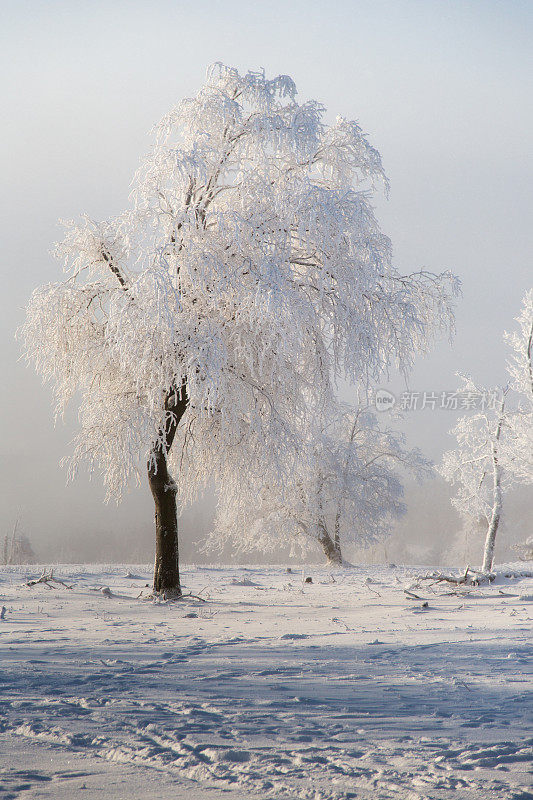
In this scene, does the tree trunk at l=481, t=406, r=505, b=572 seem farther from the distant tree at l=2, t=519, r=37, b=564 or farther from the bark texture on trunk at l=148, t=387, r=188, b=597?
the distant tree at l=2, t=519, r=37, b=564

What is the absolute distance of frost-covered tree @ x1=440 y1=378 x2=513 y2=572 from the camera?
20.0 meters

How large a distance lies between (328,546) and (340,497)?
253 centimetres

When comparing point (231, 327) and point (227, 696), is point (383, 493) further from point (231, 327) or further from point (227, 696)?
point (227, 696)

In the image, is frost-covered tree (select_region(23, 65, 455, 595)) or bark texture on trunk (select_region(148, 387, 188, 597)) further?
bark texture on trunk (select_region(148, 387, 188, 597))

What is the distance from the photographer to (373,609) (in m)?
8.97

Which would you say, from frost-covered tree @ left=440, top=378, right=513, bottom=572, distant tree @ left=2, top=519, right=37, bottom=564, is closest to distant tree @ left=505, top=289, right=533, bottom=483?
frost-covered tree @ left=440, top=378, right=513, bottom=572

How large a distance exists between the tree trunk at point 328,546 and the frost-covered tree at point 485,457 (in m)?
5.60

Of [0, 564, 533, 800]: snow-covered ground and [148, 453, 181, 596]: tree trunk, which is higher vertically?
[148, 453, 181, 596]: tree trunk

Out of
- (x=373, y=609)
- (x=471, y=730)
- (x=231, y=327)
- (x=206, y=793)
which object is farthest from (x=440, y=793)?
(x=231, y=327)

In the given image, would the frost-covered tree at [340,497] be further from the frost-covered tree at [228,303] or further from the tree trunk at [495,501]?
the frost-covered tree at [228,303]

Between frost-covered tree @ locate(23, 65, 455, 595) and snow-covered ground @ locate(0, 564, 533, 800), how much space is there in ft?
11.2

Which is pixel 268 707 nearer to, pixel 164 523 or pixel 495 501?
pixel 164 523

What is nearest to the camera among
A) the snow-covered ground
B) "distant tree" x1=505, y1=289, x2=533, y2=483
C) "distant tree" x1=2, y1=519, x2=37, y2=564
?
the snow-covered ground

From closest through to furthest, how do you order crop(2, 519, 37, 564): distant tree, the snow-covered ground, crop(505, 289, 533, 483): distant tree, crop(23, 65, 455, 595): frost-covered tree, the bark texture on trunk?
the snow-covered ground
crop(23, 65, 455, 595): frost-covered tree
the bark texture on trunk
crop(505, 289, 533, 483): distant tree
crop(2, 519, 37, 564): distant tree
